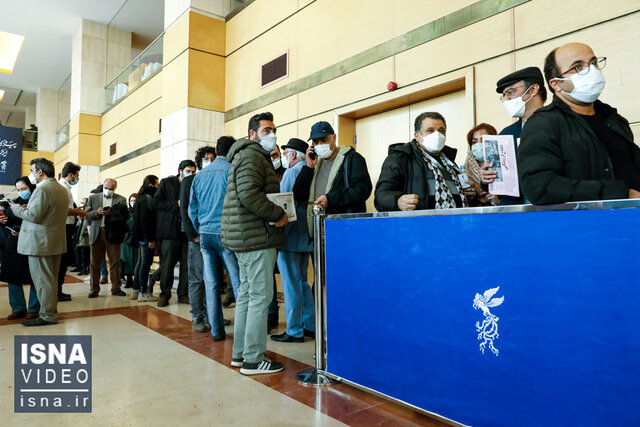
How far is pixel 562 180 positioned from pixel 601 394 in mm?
687

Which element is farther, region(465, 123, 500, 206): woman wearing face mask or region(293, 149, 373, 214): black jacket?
region(293, 149, 373, 214): black jacket

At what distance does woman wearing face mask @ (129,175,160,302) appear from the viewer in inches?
194

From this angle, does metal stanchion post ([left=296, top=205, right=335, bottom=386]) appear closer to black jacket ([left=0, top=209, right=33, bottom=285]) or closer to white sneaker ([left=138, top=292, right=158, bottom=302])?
black jacket ([left=0, top=209, right=33, bottom=285])

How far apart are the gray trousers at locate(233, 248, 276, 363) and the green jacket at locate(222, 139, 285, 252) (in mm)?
65

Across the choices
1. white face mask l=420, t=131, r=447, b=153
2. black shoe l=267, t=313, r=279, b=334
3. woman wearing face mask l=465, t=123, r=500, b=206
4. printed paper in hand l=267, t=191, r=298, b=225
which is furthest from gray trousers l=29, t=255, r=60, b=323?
woman wearing face mask l=465, t=123, r=500, b=206

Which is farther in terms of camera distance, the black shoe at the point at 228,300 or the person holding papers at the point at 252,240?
the black shoe at the point at 228,300

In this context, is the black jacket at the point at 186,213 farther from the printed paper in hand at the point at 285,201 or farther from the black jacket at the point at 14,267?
the black jacket at the point at 14,267

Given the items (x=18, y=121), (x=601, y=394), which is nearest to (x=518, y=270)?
(x=601, y=394)

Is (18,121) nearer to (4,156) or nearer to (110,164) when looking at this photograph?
(4,156)

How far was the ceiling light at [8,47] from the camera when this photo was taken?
1136 cm

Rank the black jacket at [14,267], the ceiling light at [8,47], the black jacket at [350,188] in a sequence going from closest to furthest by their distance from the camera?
the black jacket at [350,188] → the black jacket at [14,267] → the ceiling light at [8,47]

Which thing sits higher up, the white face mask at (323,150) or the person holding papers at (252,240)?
the white face mask at (323,150)

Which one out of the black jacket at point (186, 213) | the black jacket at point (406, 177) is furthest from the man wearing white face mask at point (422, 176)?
the black jacket at point (186, 213)

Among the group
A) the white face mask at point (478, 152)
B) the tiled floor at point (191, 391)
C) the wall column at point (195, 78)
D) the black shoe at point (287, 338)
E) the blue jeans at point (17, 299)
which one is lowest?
the tiled floor at point (191, 391)
